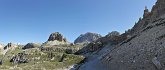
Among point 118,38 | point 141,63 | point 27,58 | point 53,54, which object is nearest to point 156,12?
point 118,38

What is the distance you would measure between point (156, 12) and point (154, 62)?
116211 millimetres

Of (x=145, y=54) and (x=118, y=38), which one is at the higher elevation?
(x=118, y=38)

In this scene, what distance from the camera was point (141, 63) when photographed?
1742 inches

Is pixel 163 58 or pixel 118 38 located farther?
pixel 118 38

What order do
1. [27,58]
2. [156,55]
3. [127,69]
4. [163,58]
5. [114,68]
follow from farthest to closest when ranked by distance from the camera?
[27,58] < [114,68] < [127,69] < [156,55] < [163,58]

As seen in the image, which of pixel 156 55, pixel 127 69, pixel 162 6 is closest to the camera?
pixel 156 55

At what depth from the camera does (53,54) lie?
19362 cm

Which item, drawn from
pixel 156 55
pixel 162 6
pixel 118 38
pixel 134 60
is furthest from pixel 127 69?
pixel 118 38

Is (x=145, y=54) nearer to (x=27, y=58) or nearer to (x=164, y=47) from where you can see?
(x=164, y=47)

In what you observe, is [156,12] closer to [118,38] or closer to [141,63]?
[118,38]

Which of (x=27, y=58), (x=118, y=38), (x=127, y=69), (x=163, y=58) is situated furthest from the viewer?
(x=27, y=58)

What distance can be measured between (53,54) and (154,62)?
157 meters

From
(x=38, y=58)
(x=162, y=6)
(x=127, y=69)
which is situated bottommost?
(x=127, y=69)

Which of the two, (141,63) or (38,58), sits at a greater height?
(38,58)
